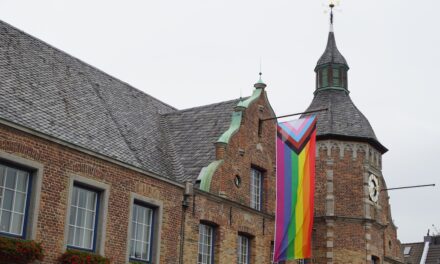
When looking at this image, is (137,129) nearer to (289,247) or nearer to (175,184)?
(175,184)

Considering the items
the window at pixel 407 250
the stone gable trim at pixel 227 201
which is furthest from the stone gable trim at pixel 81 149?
the window at pixel 407 250

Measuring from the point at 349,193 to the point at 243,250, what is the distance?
9396mm

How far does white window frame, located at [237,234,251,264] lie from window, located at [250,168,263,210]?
4.35 ft

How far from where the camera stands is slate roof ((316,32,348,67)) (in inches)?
1433

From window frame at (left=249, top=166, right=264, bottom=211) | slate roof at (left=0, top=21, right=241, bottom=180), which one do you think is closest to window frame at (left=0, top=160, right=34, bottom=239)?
slate roof at (left=0, top=21, right=241, bottom=180)

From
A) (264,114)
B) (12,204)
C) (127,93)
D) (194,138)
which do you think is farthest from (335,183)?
(12,204)

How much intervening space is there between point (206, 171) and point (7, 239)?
8.57m

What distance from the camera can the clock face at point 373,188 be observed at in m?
31.8

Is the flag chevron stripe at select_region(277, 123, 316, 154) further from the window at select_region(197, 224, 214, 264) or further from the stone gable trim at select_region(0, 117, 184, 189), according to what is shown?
the stone gable trim at select_region(0, 117, 184, 189)

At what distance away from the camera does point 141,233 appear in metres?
19.9

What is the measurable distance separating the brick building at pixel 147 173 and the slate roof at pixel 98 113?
0.06 metres

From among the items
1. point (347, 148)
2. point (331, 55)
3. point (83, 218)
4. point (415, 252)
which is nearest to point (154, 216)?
point (83, 218)

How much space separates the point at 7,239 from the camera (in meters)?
15.1

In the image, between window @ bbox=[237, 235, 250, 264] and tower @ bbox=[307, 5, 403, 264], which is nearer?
window @ bbox=[237, 235, 250, 264]
